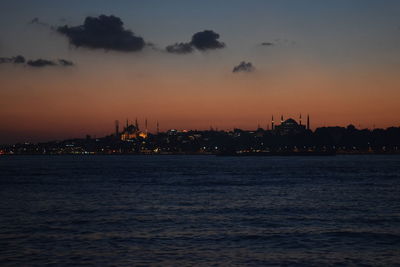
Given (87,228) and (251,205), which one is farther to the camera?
(251,205)

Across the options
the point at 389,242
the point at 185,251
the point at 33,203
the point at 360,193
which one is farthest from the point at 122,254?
the point at 360,193

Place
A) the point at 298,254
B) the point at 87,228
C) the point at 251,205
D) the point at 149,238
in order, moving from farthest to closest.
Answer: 1. the point at 251,205
2. the point at 87,228
3. the point at 149,238
4. the point at 298,254

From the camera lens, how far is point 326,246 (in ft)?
84.8

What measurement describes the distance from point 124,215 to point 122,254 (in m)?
14.5

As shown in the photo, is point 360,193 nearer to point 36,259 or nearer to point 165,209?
point 165,209

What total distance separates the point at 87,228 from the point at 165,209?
1138 cm

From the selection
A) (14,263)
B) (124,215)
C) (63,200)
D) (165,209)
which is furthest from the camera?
(63,200)

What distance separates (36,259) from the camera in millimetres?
22844

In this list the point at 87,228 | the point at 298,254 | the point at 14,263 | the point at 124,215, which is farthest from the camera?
the point at 124,215

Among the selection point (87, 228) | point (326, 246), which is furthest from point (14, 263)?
point (326, 246)

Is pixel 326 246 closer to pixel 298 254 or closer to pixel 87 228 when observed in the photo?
pixel 298 254

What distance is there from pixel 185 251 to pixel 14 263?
729 centimetres

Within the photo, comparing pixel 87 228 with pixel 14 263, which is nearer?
pixel 14 263

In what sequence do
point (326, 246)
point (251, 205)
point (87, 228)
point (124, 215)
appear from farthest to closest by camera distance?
point (251, 205)
point (124, 215)
point (87, 228)
point (326, 246)
